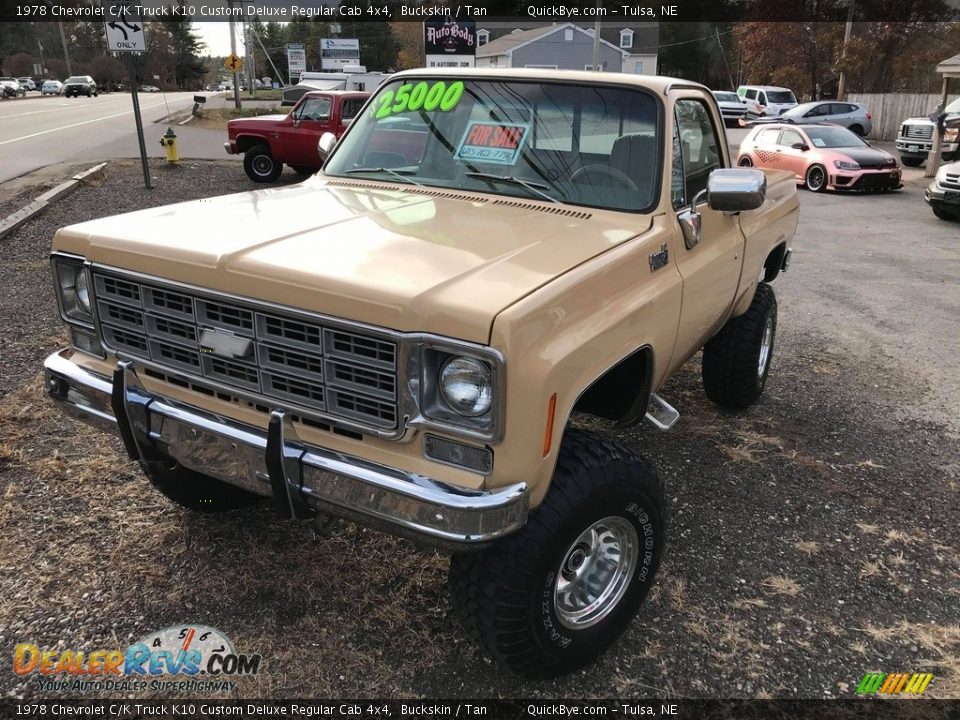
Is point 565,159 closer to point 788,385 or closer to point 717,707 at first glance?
point 717,707

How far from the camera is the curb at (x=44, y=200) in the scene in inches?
370

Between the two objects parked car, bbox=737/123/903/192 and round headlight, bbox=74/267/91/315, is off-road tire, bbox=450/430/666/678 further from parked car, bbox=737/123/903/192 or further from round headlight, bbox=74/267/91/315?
parked car, bbox=737/123/903/192

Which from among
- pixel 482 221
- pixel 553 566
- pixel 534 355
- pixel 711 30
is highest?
pixel 711 30

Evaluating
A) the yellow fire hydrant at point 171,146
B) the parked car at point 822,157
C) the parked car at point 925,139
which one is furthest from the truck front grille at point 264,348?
the parked car at point 925,139

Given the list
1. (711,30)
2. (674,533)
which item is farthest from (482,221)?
(711,30)

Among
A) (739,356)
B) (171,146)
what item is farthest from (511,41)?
(739,356)

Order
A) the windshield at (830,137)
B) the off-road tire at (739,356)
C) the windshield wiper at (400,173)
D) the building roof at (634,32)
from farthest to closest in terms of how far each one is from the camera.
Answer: the building roof at (634,32) → the windshield at (830,137) → the off-road tire at (739,356) → the windshield wiper at (400,173)

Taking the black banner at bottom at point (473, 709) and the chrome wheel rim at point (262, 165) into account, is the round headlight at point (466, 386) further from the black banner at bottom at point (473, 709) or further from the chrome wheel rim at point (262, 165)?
the chrome wheel rim at point (262, 165)

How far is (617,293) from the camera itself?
2693 millimetres

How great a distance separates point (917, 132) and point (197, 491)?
21.2 meters

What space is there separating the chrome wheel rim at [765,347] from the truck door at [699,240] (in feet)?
2.53

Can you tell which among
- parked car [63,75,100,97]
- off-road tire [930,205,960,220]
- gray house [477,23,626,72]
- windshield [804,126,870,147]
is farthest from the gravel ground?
parked car [63,75,100,97]

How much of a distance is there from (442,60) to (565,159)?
34836mm

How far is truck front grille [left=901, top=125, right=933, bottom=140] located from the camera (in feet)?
62.7
